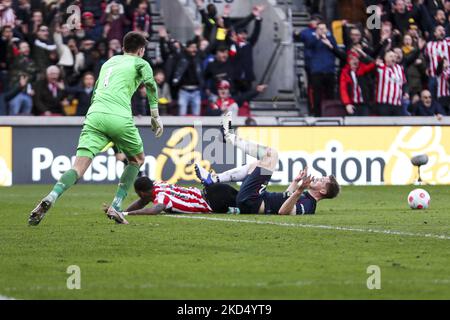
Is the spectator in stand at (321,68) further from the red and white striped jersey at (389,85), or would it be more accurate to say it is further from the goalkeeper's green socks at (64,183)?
the goalkeeper's green socks at (64,183)

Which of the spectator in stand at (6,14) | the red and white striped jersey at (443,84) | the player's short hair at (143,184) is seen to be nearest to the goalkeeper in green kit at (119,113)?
the player's short hair at (143,184)

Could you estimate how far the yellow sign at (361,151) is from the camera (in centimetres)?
2388

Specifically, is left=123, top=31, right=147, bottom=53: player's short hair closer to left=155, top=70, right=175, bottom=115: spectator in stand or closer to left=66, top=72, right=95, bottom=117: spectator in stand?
left=66, top=72, right=95, bottom=117: spectator in stand

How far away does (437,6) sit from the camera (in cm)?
2795

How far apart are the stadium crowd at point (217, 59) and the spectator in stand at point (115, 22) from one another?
0.06ft

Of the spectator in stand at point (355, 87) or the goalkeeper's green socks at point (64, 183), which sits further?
the spectator in stand at point (355, 87)

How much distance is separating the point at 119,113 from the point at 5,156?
9.62 meters

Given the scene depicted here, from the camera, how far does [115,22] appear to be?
24.5m

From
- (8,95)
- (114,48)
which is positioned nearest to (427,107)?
(114,48)

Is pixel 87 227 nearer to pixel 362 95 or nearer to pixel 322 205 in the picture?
pixel 322 205

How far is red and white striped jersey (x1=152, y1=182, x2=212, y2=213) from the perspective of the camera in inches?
607

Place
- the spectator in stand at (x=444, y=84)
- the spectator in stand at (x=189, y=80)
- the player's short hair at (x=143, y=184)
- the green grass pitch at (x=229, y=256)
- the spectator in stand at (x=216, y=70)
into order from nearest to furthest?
the green grass pitch at (x=229, y=256) < the player's short hair at (x=143, y=184) < the spectator in stand at (x=189, y=80) < the spectator in stand at (x=216, y=70) < the spectator in stand at (x=444, y=84)

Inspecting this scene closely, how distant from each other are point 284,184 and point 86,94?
4.16 metres
